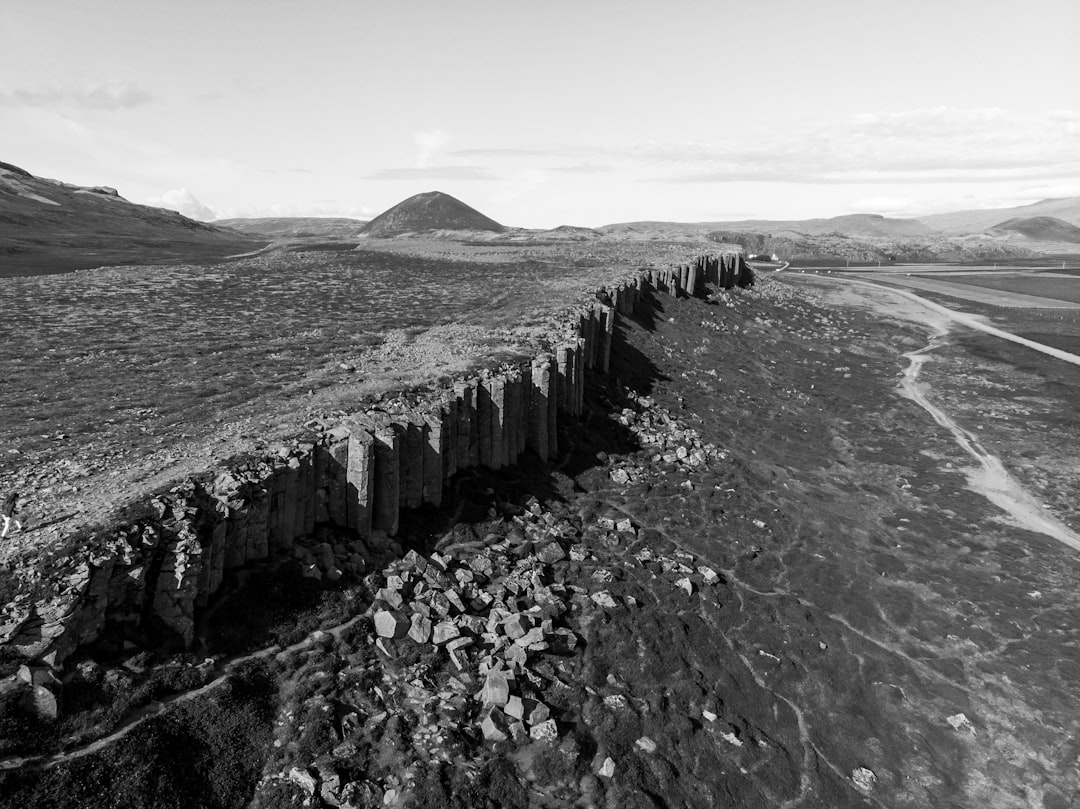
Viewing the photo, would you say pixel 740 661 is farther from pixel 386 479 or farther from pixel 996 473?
pixel 996 473

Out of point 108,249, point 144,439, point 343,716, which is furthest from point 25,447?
point 108,249

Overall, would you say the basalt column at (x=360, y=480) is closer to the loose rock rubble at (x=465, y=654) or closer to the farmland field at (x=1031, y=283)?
the loose rock rubble at (x=465, y=654)

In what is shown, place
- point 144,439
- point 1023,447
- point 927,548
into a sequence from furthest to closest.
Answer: point 1023,447, point 927,548, point 144,439

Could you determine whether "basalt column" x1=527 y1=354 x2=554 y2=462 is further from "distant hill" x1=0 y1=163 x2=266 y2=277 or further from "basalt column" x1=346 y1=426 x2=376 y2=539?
"distant hill" x1=0 y1=163 x2=266 y2=277

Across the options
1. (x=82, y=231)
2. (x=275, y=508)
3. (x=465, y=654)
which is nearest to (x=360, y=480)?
(x=275, y=508)

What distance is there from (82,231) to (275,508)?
122248 mm

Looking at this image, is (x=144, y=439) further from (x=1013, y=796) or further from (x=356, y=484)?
(x=1013, y=796)

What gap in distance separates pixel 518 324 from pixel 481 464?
54.1 feet

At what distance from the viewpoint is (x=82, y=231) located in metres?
109

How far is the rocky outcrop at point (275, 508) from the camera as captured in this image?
11.8 m

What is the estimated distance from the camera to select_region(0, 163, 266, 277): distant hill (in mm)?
67312

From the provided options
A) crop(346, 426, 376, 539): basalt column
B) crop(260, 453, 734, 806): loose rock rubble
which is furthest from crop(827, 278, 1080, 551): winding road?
crop(346, 426, 376, 539): basalt column

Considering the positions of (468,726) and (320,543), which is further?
(320,543)

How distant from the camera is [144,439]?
17.9m
